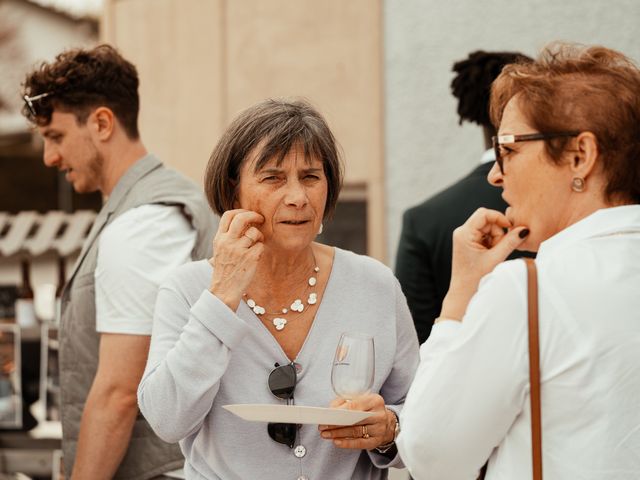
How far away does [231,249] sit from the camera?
254 centimetres

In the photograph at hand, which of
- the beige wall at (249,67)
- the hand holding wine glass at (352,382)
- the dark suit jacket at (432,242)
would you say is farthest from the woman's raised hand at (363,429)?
the beige wall at (249,67)

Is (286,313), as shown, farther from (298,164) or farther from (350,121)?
(350,121)

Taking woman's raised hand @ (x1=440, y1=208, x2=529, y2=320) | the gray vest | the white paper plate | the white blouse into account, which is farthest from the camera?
the gray vest

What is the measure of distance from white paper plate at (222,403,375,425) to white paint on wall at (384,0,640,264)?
133 inches

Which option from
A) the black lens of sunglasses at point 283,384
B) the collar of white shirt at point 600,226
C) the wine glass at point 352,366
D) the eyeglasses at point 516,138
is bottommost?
the black lens of sunglasses at point 283,384

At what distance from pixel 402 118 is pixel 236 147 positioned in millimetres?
3184

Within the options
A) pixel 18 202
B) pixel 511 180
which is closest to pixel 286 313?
pixel 511 180

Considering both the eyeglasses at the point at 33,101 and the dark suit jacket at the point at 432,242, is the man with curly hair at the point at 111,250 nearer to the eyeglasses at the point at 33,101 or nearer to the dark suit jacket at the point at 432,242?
the eyeglasses at the point at 33,101

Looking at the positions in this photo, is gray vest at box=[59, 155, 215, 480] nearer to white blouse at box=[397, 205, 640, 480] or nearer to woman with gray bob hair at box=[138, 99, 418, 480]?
woman with gray bob hair at box=[138, 99, 418, 480]

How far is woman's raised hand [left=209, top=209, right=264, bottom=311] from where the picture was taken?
8.21 feet

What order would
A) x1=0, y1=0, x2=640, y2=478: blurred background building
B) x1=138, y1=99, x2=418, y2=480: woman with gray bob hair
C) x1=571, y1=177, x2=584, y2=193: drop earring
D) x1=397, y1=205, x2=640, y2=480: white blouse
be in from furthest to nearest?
x1=0, y1=0, x2=640, y2=478: blurred background building < x1=138, y1=99, x2=418, y2=480: woman with gray bob hair < x1=571, y1=177, x2=584, y2=193: drop earring < x1=397, y1=205, x2=640, y2=480: white blouse

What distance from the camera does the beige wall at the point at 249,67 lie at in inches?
230

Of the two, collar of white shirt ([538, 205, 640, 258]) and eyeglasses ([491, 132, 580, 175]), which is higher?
eyeglasses ([491, 132, 580, 175])

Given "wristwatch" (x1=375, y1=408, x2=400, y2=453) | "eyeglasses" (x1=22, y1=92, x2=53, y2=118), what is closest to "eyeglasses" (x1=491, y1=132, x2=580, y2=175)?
"wristwatch" (x1=375, y1=408, x2=400, y2=453)
